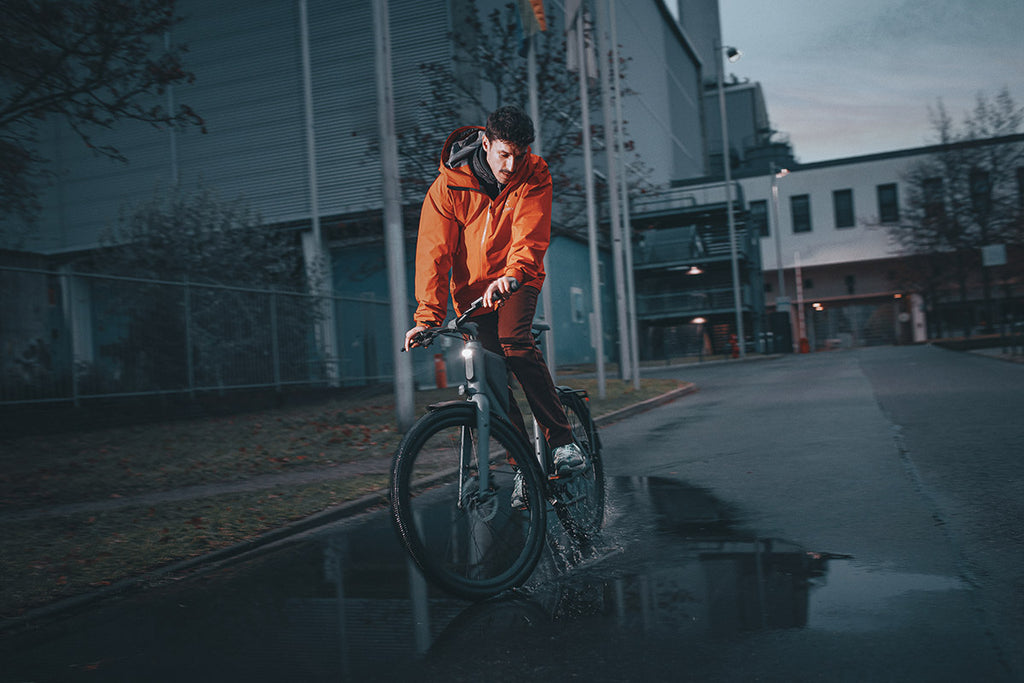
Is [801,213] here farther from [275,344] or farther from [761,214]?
[275,344]

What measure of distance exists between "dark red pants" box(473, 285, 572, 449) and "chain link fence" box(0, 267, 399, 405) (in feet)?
32.2

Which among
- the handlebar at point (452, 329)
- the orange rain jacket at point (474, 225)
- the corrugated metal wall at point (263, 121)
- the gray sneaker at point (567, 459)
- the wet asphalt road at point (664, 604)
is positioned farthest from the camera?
the corrugated metal wall at point (263, 121)

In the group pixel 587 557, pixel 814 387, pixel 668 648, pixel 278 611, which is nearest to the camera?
pixel 668 648

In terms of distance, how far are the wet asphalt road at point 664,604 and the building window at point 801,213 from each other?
53712mm

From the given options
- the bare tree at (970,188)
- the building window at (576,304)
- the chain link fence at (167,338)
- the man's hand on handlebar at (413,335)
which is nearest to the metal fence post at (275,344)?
the chain link fence at (167,338)

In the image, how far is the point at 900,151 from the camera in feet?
182

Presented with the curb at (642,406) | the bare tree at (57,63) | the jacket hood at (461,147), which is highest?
the bare tree at (57,63)

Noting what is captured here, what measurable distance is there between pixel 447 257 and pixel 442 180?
13.9 inches

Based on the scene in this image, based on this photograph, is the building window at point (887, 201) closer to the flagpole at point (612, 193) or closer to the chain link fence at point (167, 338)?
the flagpole at point (612, 193)

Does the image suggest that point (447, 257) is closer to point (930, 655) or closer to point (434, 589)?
point (434, 589)

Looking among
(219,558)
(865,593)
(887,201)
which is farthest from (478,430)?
(887,201)

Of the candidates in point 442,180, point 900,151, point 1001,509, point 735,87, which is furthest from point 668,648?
point 735,87

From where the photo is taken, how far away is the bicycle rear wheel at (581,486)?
4.59 meters

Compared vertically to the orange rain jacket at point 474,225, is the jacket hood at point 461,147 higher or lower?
higher
